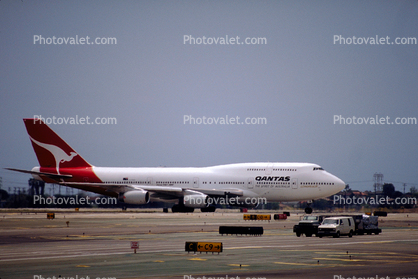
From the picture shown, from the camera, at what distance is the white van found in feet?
130

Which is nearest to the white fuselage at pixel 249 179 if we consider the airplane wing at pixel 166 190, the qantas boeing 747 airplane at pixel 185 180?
the qantas boeing 747 airplane at pixel 185 180

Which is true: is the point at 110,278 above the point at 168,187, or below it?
below

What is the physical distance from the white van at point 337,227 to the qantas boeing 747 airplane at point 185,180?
34061 millimetres

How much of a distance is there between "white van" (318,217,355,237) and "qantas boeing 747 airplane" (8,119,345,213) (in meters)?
34.1

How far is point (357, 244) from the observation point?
111 ft

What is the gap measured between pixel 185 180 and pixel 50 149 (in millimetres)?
22158

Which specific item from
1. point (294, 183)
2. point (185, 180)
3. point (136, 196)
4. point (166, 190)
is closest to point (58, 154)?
point (136, 196)

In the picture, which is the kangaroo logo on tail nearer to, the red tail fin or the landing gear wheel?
the red tail fin

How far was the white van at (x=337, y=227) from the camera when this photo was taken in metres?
39.5

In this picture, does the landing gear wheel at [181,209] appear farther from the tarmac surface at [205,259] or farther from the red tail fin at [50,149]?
the tarmac surface at [205,259]

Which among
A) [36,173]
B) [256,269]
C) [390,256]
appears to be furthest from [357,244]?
[36,173]

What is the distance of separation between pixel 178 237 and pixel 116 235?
5.01m

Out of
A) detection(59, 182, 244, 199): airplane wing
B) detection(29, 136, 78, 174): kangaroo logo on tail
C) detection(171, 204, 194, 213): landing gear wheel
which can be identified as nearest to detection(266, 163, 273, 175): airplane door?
detection(59, 182, 244, 199): airplane wing

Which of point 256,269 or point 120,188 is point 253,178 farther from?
point 256,269
